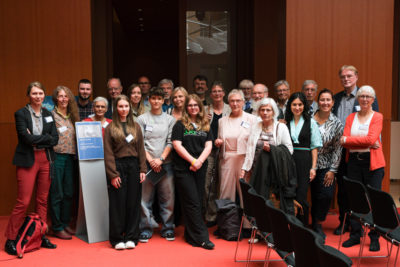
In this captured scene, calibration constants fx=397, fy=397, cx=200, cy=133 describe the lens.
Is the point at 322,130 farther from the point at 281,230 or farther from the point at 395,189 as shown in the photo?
the point at 395,189

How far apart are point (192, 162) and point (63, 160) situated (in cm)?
143

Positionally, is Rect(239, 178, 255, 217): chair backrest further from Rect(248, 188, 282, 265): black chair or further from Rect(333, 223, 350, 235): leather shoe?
Rect(333, 223, 350, 235): leather shoe

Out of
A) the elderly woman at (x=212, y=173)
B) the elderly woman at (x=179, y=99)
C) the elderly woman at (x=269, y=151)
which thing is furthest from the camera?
the elderly woman at (x=212, y=173)

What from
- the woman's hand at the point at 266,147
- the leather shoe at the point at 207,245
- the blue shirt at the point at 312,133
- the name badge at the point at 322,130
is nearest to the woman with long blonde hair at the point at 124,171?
the leather shoe at the point at 207,245

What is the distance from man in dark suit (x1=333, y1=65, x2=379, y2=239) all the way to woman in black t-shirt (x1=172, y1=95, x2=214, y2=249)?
157 centimetres

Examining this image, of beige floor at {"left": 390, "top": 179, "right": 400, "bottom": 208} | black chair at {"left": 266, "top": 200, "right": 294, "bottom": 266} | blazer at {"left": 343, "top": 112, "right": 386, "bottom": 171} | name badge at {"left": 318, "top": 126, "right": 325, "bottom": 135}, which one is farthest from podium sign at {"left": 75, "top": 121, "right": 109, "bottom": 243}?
beige floor at {"left": 390, "top": 179, "right": 400, "bottom": 208}

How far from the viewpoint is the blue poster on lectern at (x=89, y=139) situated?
4168 millimetres

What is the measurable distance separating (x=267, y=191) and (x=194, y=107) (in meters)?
1.12

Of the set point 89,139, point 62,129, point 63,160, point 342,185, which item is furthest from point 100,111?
point 342,185

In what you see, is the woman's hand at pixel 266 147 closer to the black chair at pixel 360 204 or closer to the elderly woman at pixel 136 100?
the black chair at pixel 360 204

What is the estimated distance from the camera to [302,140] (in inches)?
160

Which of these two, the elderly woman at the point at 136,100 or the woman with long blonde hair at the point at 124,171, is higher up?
the elderly woman at the point at 136,100

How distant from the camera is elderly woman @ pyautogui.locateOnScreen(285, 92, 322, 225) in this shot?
13.3ft

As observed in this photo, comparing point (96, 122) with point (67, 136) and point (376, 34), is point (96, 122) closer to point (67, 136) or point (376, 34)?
point (67, 136)
